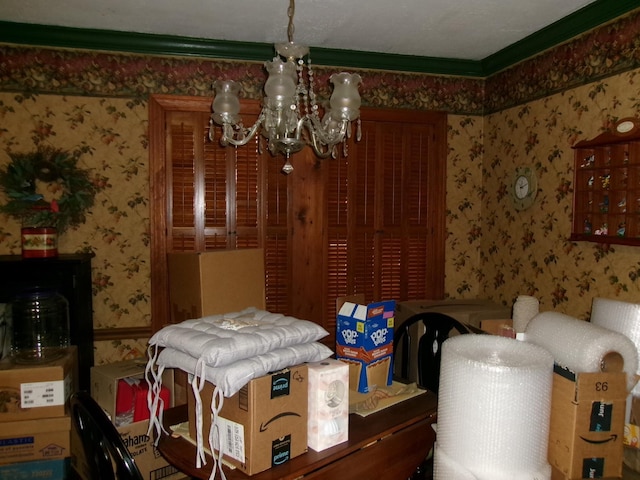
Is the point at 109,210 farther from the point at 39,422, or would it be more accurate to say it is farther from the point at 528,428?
the point at 528,428

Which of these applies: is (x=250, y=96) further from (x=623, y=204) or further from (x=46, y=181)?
(x=623, y=204)

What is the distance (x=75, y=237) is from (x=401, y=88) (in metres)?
2.60

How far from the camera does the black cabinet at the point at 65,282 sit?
2744mm

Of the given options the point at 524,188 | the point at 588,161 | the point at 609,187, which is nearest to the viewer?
the point at 609,187

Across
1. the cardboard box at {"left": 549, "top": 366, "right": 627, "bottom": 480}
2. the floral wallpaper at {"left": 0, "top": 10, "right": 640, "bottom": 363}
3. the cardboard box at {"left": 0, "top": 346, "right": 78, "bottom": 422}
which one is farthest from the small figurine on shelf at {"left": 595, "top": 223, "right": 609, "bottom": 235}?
the cardboard box at {"left": 0, "top": 346, "right": 78, "bottom": 422}

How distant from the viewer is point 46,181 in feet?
10.1

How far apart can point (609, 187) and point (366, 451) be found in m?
2.01

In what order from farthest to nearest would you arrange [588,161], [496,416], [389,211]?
[389,211], [588,161], [496,416]

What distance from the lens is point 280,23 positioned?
9.54 feet

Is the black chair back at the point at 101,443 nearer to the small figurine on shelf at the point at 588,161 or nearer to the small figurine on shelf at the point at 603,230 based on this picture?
the small figurine on shelf at the point at 603,230

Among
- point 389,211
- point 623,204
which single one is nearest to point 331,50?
point 389,211

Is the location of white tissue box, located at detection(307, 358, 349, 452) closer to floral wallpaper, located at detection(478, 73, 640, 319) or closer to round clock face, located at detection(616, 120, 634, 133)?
floral wallpaper, located at detection(478, 73, 640, 319)

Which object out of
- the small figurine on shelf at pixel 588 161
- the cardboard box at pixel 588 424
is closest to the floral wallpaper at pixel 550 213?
the small figurine on shelf at pixel 588 161

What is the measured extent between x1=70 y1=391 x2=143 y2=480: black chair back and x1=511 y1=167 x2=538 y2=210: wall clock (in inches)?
115
